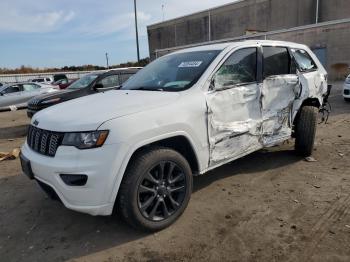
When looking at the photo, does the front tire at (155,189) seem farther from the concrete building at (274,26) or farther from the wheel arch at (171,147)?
the concrete building at (274,26)

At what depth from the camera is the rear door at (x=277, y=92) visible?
4461 millimetres

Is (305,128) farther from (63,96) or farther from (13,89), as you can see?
(13,89)

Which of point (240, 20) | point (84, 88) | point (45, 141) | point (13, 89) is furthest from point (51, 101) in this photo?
point (240, 20)

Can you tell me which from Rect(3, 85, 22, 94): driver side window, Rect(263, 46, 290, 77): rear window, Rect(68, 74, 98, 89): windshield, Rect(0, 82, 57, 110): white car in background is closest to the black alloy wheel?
Rect(263, 46, 290, 77): rear window

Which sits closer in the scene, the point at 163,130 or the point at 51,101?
the point at 163,130

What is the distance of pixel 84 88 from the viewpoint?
966 centimetres

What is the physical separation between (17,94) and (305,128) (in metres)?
14.9

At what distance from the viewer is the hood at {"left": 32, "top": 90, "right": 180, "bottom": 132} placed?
3.02 m

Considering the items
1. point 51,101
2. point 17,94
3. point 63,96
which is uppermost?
point 63,96

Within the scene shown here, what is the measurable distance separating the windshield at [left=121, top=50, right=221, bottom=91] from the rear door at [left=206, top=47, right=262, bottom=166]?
8.8 inches

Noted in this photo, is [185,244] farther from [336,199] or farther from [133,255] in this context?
[336,199]

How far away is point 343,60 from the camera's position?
72.1 feet

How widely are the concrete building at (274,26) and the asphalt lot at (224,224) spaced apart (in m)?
19.8

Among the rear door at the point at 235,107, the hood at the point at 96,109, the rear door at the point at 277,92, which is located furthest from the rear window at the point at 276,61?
the hood at the point at 96,109
